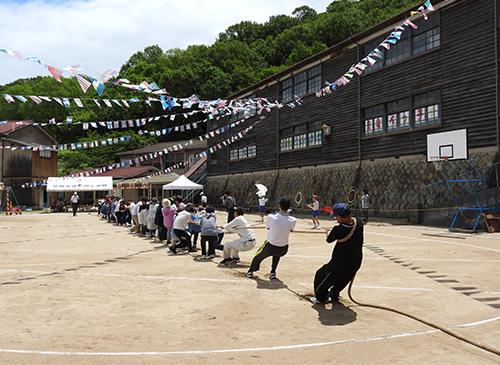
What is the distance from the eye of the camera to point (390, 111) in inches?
884

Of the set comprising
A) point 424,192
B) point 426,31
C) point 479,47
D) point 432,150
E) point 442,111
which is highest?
point 426,31

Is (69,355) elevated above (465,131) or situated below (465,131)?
below

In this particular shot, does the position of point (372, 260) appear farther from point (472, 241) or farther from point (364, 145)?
point (364, 145)

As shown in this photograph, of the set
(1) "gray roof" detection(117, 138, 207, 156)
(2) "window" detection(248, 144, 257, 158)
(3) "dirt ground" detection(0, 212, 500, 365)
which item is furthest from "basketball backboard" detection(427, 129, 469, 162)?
(1) "gray roof" detection(117, 138, 207, 156)

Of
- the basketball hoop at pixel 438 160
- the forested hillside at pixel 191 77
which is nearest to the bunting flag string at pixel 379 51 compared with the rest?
the basketball hoop at pixel 438 160

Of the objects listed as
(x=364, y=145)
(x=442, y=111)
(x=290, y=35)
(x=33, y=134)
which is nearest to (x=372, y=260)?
(x=442, y=111)

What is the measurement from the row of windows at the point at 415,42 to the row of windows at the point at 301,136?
6135 mm

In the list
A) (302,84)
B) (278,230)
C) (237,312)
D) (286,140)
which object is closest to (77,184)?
(286,140)

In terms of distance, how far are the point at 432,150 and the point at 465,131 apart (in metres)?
1.81

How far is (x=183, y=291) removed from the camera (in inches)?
290

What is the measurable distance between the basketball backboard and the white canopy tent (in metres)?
31.6

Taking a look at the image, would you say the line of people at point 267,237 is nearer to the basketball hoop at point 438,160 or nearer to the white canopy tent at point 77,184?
the basketball hoop at point 438,160

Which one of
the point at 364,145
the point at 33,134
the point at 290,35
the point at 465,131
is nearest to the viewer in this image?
the point at 465,131

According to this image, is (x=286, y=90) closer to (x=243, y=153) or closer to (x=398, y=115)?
(x=243, y=153)
